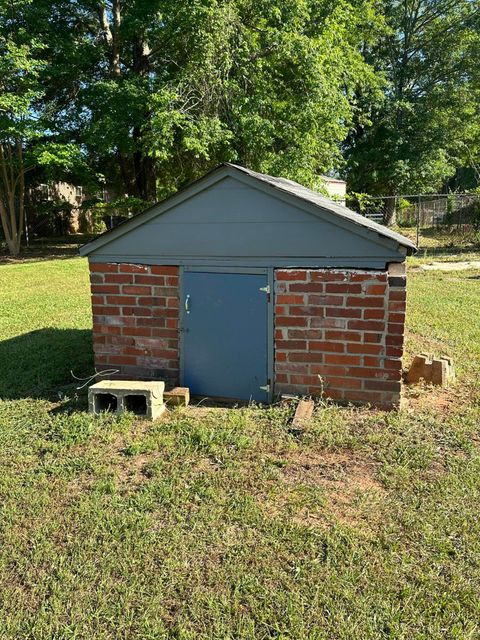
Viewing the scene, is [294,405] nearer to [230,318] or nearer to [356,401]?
[356,401]

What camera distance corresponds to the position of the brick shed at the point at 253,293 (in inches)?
149

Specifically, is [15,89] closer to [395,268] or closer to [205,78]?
[205,78]

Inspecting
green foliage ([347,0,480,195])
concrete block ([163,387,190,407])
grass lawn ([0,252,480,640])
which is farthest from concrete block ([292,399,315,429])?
green foliage ([347,0,480,195])

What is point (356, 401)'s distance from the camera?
3.99 m

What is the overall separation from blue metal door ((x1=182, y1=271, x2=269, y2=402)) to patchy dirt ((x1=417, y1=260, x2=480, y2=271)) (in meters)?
10.3

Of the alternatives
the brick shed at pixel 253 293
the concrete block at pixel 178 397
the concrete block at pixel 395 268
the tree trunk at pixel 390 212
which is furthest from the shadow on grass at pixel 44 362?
the tree trunk at pixel 390 212

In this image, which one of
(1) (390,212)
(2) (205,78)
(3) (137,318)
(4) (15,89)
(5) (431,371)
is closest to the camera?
(3) (137,318)

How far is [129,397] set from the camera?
4.15m

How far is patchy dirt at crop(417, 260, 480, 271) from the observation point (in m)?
13.2

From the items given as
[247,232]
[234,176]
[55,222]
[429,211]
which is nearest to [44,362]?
[247,232]

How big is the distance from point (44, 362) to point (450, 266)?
37.9 ft

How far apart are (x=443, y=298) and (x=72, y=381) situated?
263 inches

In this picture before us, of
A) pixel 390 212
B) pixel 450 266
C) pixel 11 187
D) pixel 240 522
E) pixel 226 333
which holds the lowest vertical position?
pixel 240 522

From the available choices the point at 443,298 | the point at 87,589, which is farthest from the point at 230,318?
the point at 443,298
